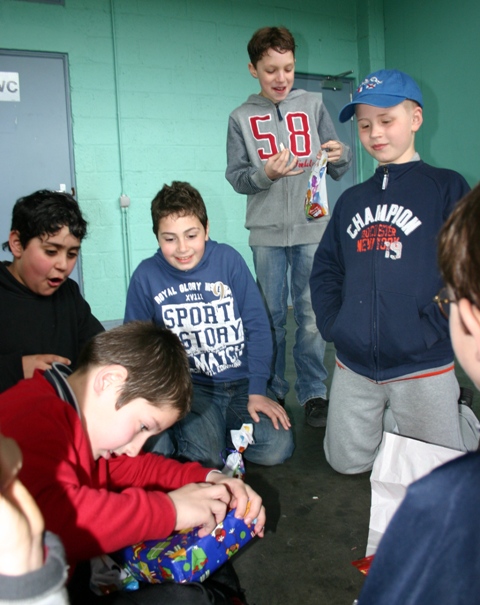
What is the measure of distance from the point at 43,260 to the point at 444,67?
13.2ft

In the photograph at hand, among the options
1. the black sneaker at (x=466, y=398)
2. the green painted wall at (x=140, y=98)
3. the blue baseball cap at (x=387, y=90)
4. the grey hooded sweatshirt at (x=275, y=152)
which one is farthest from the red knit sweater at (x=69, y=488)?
the green painted wall at (x=140, y=98)

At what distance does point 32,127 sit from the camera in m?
3.75

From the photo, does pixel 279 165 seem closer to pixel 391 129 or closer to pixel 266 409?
pixel 391 129

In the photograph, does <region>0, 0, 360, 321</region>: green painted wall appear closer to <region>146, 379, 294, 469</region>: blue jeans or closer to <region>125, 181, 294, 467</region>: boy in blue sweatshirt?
<region>125, 181, 294, 467</region>: boy in blue sweatshirt

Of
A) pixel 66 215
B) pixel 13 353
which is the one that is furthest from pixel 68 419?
pixel 66 215

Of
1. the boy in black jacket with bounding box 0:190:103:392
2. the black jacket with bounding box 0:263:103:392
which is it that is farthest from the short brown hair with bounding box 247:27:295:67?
the black jacket with bounding box 0:263:103:392

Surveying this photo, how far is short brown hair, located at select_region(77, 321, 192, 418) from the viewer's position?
104 cm

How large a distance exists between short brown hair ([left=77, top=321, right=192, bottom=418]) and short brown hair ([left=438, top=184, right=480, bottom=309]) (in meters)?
0.62

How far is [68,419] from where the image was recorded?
963 millimetres

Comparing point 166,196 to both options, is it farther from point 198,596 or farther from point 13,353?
point 198,596

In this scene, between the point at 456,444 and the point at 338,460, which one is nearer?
Answer: the point at 456,444

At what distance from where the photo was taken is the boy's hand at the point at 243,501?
45.4 inches

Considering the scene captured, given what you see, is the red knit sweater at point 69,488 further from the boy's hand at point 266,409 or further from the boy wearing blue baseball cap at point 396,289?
the boy wearing blue baseball cap at point 396,289

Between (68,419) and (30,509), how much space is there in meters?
0.44
